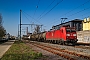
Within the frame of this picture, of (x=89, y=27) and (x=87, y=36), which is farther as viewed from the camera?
(x=89, y=27)

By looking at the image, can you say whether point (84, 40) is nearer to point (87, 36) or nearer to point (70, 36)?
point (87, 36)

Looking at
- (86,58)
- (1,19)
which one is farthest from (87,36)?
(86,58)

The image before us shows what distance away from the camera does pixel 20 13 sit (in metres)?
50.7

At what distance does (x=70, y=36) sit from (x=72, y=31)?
1172 millimetres

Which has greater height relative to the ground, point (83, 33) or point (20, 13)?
point (20, 13)

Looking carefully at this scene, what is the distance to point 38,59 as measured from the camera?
11.9 metres

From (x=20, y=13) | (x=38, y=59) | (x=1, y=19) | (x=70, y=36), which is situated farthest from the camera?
(x=1, y=19)

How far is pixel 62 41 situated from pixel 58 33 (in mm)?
2392

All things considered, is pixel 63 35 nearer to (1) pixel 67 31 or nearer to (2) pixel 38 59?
(1) pixel 67 31

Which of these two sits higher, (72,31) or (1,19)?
(1,19)

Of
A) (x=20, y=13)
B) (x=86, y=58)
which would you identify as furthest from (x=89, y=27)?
(x=86, y=58)

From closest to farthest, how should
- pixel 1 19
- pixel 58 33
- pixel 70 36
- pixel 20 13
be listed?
pixel 70 36 → pixel 58 33 → pixel 20 13 → pixel 1 19

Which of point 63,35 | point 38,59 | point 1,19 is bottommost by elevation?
point 38,59

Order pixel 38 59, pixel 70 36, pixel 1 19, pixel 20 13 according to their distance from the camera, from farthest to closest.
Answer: pixel 1 19 < pixel 20 13 < pixel 70 36 < pixel 38 59
